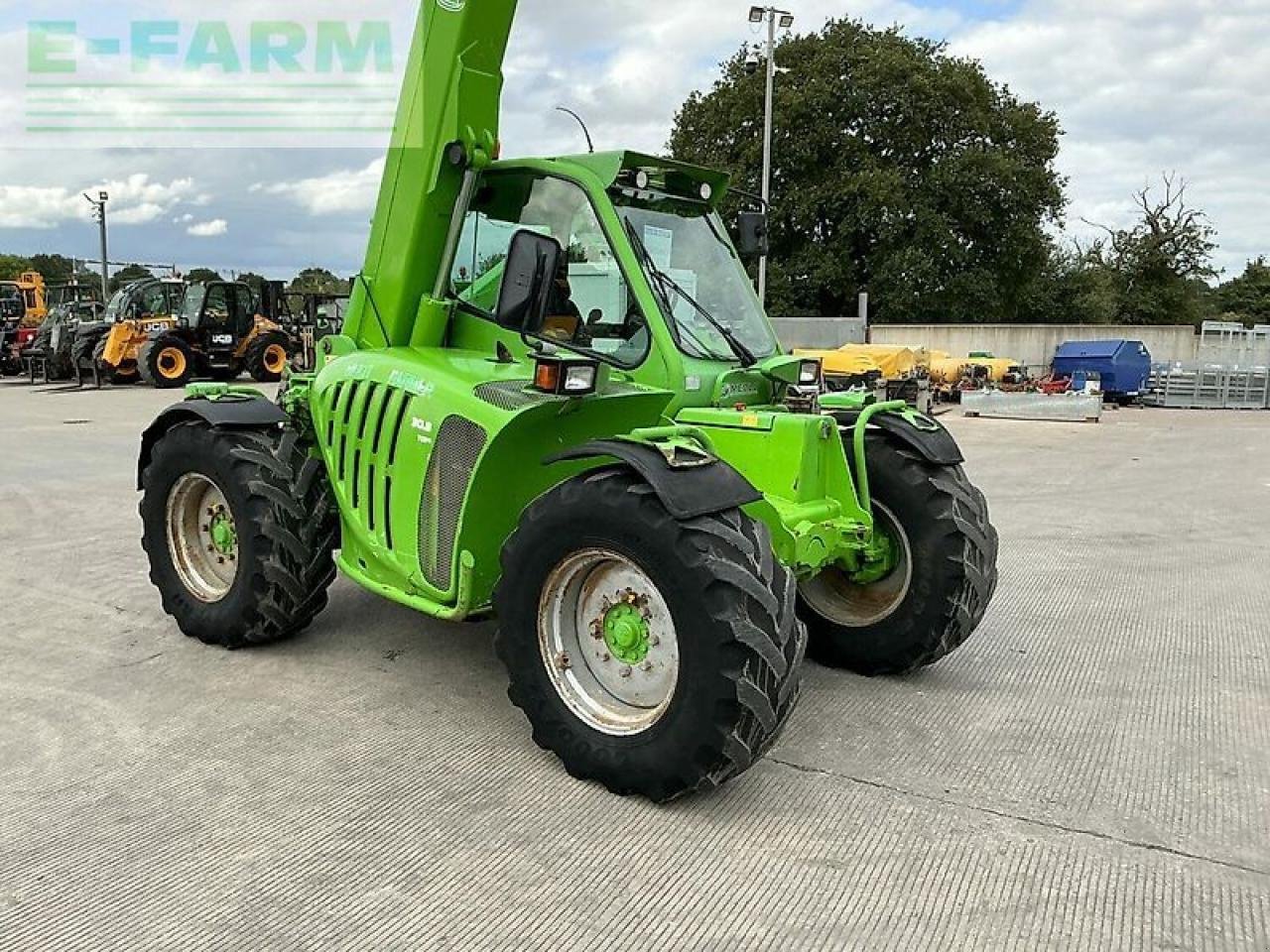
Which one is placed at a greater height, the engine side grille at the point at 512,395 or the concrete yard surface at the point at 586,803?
the engine side grille at the point at 512,395

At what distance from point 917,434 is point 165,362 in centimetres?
2204

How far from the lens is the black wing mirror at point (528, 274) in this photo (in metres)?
3.79

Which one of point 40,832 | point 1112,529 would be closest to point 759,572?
point 40,832

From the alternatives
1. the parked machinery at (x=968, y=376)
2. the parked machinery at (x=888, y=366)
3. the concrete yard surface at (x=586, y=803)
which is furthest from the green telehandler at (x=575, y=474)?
the parked machinery at (x=968, y=376)

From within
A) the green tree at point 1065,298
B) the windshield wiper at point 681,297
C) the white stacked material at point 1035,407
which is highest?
the green tree at point 1065,298

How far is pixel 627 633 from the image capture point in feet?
11.9

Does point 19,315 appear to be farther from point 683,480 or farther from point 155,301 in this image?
point 683,480

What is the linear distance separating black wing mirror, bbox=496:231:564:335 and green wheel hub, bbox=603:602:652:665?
116 cm

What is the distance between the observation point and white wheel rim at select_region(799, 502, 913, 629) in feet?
15.2

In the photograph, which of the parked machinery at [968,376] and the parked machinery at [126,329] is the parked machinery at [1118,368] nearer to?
the parked machinery at [968,376]

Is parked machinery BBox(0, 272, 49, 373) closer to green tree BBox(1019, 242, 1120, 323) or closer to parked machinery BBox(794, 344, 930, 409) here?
parked machinery BBox(794, 344, 930, 409)

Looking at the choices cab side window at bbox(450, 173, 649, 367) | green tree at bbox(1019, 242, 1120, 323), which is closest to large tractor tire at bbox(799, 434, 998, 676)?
cab side window at bbox(450, 173, 649, 367)

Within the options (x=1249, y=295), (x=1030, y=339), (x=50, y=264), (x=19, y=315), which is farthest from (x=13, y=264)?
(x=1249, y=295)

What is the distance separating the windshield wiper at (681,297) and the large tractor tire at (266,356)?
21.1 metres
